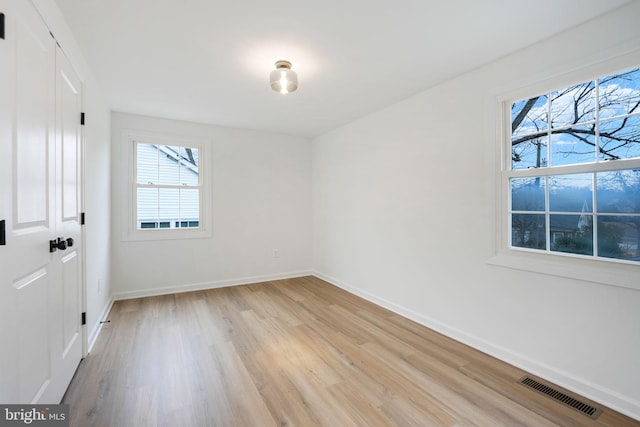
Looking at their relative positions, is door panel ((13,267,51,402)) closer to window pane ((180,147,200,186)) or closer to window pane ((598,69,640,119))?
window pane ((180,147,200,186))

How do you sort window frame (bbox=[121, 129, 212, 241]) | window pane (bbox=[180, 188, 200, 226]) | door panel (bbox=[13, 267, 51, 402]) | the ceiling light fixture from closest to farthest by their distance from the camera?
door panel (bbox=[13, 267, 51, 402])
the ceiling light fixture
window frame (bbox=[121, 129, 212, 241])
window pane (bbox=[180, 188, 200, 226])

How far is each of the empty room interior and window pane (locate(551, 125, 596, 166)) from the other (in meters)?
0.01

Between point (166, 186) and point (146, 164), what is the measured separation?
39cm

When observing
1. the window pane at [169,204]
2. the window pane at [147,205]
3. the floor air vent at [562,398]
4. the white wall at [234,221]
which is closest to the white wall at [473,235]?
the floor air vent at [562,398]

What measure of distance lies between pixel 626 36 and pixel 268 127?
3.90 meters

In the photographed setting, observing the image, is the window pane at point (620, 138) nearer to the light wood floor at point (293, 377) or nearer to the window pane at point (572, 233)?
the window pane at point (572, 233)

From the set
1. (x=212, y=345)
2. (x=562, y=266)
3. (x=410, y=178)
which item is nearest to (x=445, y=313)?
(x=562, y=266)

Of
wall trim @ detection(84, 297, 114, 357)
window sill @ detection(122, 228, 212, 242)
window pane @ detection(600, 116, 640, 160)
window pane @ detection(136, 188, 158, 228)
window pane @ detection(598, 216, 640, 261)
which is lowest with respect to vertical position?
wall trim @ detection(84, 297, 114, 357)

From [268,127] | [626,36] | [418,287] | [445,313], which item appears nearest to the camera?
[626,36]

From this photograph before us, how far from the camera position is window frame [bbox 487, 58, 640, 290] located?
1.81 metres

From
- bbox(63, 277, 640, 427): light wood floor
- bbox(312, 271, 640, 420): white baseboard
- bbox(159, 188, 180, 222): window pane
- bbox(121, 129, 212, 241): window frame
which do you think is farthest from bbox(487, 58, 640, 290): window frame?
bbox(159, 188, 180, 222): window pane

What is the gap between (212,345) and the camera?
259 centimetres

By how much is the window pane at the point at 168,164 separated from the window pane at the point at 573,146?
14.6ft

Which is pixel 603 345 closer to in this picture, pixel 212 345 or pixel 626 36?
pixel 626 36
